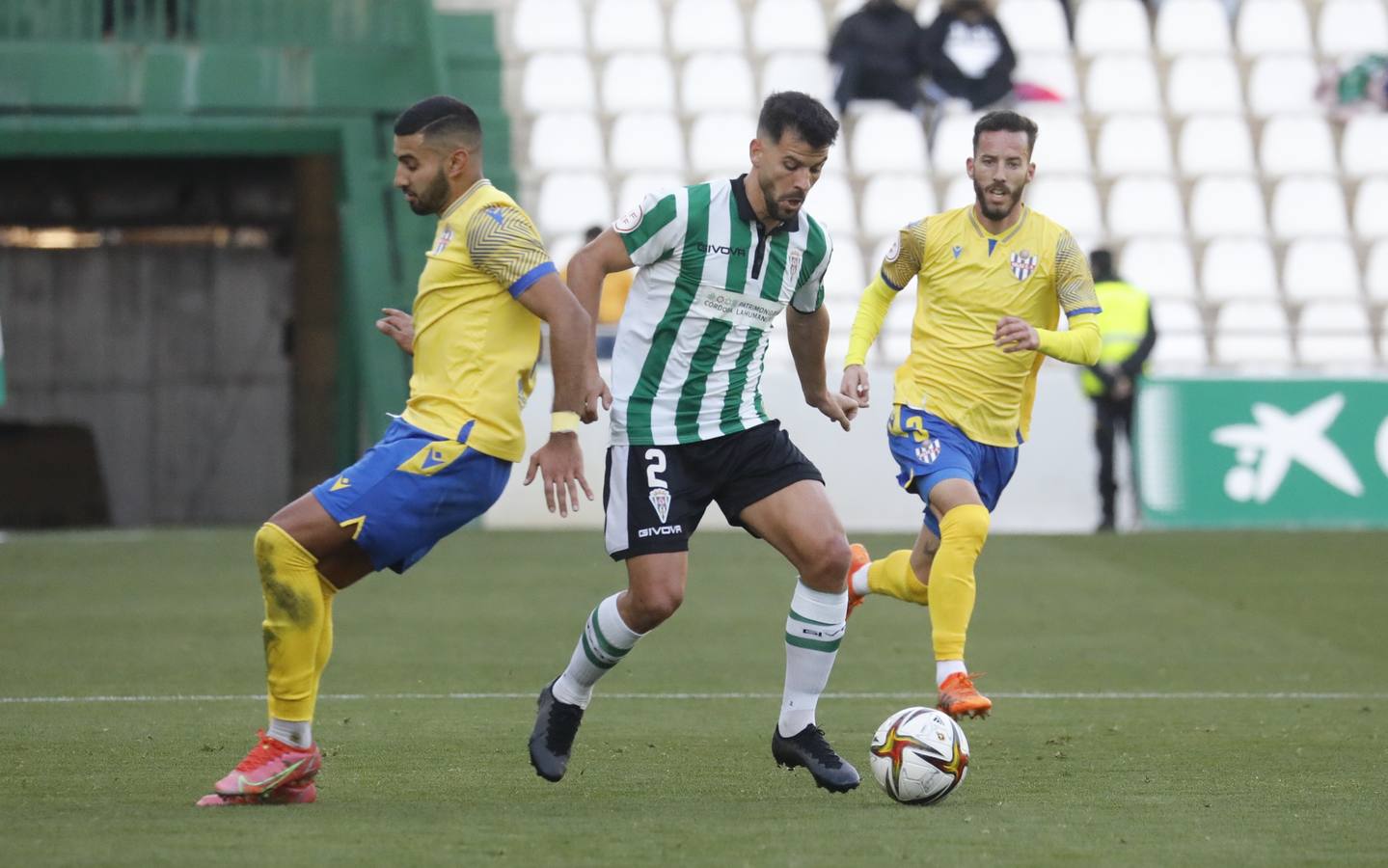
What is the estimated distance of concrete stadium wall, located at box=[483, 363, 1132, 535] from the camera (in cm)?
1476

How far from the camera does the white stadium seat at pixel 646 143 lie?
17.3m

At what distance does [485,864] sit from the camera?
173 inches

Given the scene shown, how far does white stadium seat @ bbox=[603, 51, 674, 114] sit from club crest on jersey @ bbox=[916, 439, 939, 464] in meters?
10.9

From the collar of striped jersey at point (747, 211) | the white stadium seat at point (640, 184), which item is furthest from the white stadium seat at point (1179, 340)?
the collar of striped jersey at point (747, 211)

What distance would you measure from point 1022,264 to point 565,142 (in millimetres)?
10478

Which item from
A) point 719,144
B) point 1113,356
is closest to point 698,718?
point 1113,356

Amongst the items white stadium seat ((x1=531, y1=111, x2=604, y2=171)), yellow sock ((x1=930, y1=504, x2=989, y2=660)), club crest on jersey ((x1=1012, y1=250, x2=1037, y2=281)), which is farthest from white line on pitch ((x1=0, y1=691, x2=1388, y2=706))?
white stadium seat ((x1=531, y1=111, x2=604, y2=171))

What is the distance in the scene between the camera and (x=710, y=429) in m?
5.81

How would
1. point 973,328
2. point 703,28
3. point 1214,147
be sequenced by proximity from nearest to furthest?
point 973,328, point 1214,147, point 703,28

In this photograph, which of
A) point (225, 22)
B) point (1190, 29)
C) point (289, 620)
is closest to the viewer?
point (289, 620)

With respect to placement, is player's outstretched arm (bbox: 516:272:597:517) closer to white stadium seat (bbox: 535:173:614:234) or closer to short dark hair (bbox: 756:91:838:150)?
short dark hair (bbox: 756:91:838:150)

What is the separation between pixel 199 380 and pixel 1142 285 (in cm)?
981

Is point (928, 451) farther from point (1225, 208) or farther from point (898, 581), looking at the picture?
point (1225, 208)

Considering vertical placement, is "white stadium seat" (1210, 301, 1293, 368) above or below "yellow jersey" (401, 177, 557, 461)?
below
